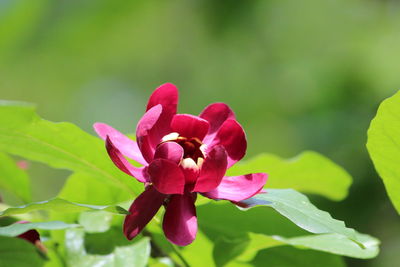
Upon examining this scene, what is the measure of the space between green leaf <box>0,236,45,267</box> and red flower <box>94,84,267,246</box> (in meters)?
0.14

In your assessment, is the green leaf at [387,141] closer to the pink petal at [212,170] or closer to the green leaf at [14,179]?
the pink petal at [212,170]

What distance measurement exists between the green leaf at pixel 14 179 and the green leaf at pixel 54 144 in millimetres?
220

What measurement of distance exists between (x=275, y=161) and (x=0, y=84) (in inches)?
223

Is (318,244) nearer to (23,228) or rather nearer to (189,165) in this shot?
(189,165)

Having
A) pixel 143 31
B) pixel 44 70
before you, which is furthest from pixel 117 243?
pixel 44 70

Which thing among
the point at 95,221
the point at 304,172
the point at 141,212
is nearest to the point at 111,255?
the point at 95,221

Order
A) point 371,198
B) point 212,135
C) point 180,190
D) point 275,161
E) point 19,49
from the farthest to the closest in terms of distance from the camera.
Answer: point 19,49 < point 371,198 < point 275,161 < point 212,135 < point 180,190

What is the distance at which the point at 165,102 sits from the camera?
0.79 meters

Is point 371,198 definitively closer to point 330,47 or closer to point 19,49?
point 330,47

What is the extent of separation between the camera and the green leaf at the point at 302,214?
0.66m

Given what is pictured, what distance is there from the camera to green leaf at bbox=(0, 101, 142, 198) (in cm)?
77

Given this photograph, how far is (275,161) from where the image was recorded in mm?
1061

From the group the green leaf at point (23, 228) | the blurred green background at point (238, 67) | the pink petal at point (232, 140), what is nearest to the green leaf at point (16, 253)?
the green leaf at point (23, 228)

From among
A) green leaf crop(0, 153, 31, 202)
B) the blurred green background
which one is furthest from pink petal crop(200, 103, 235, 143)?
the blurred green background
